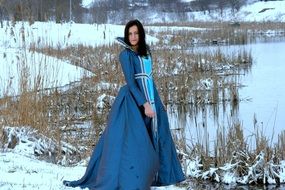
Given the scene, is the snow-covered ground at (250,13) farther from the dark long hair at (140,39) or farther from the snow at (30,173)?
the dark long hair at (140,39)

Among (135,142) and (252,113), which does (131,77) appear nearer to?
(135,142)

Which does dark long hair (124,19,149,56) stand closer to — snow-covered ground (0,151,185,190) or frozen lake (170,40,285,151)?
snow-covered ground (0,151,185,190)

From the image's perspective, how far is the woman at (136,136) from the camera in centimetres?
457

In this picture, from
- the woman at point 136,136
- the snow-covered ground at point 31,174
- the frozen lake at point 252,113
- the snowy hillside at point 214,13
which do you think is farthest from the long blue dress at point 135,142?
the snowy hillside at point 214,13

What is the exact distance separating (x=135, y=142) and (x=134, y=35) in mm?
920

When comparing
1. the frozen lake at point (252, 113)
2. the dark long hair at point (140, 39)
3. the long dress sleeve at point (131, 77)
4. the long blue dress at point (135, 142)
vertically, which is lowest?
the frozen lake at point (252, 113)

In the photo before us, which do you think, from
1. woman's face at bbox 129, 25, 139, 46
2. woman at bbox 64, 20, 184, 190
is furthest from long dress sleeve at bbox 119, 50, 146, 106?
woman's face at bbox 129, 25, 139, 46

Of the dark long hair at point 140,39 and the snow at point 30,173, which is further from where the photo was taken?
the snow at point 30,173

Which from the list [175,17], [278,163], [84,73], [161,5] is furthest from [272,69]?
[161,5]

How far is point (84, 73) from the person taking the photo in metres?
13.3

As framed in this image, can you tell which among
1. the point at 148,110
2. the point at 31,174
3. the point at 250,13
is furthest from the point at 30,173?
the point at 250,13

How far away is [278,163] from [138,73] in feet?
8.96

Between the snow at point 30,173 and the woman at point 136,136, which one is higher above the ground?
the woman at point 136,136

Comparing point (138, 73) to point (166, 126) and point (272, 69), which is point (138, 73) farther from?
point (272, 69)
